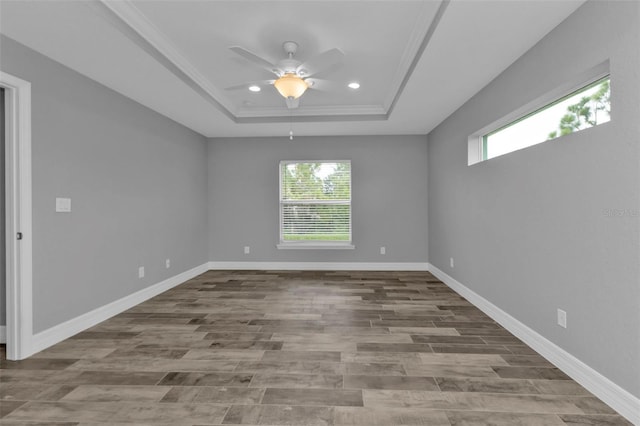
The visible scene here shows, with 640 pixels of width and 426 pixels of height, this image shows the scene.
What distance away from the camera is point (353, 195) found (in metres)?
5.59

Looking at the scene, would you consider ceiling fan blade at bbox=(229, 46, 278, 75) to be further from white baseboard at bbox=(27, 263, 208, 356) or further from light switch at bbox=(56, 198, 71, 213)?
white baseboard at bbox=(27, 263, 208, 356)

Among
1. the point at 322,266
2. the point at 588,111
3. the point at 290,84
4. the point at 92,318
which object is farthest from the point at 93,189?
the point at 588,111

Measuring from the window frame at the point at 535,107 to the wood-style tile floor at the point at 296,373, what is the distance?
5.70ft

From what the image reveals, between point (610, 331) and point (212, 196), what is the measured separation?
216 inches

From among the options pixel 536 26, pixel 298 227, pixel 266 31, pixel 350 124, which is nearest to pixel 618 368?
pixel 536 26

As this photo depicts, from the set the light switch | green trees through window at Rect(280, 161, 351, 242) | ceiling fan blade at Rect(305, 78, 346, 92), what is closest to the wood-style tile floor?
the light switch

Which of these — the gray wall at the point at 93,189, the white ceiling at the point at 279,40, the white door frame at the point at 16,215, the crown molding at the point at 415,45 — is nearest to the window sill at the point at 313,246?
the gray wall at the point at 93,189

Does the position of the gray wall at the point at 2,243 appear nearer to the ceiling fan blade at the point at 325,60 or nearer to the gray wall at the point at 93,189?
the gray wall at the point at 93,189

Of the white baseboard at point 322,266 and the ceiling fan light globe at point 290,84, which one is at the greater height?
the ceiling fan light globe at point 290,84

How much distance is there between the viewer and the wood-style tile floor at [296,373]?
173cm

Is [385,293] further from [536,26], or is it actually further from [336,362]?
[536,26]

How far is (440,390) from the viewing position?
194 cm

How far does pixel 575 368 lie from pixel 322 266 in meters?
3.96

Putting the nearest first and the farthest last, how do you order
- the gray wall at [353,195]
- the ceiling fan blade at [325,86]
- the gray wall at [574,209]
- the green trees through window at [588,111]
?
the gray wall at [574,209]
the green trees through window at [588,111]
the ceiling fan blade at [325,86]
the gray wall at [353,195]
